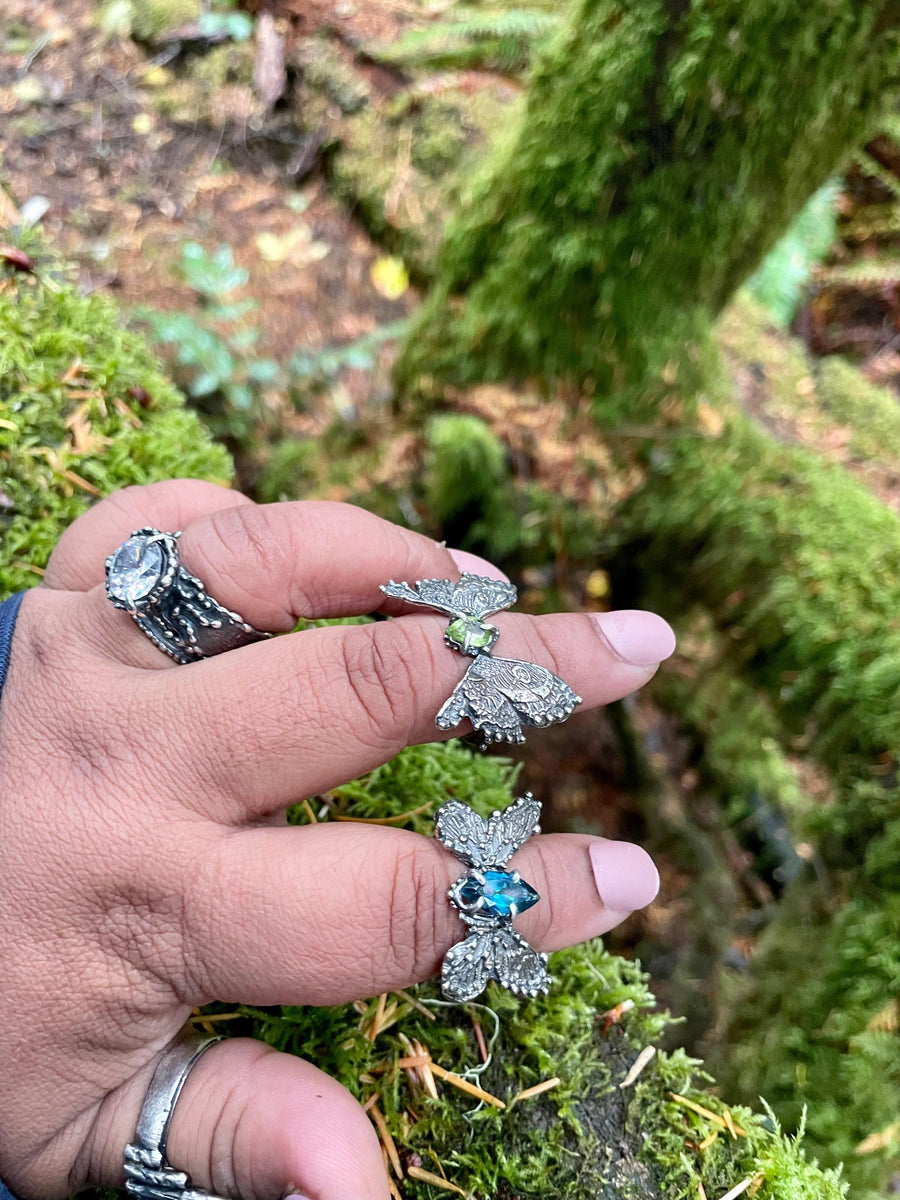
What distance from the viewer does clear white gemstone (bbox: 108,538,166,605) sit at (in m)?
1.51

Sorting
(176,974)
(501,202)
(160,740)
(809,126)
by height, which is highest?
(809,126)

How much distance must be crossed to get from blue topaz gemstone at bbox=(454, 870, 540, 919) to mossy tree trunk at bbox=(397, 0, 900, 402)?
2.29 metres

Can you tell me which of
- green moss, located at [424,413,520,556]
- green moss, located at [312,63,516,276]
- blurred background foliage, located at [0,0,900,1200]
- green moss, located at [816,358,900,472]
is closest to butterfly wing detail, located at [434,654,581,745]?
blurred background foliage, located at [0,0,900,1200]

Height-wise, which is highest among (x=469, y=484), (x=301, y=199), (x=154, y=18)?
(x=154, y=18)

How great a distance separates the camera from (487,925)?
1.45 metres

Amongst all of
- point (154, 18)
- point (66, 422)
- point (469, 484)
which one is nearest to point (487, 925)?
point (66, 422)

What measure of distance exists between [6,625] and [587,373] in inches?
96.4

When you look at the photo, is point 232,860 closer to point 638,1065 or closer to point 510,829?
point 510,829

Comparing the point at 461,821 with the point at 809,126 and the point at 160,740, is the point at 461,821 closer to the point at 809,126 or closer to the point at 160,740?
the point at 160,740

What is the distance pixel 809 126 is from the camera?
2.45 meters

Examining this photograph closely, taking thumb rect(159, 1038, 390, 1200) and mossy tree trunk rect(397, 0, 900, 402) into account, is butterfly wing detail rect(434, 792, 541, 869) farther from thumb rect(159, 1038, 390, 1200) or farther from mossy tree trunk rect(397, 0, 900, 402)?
mossy tree trunk rect(397, 0, 900, 402)

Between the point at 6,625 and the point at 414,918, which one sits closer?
the point at 414,918

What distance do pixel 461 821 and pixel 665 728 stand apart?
9.30ft

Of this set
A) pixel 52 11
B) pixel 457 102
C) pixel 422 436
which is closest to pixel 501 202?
pixel 422 436
